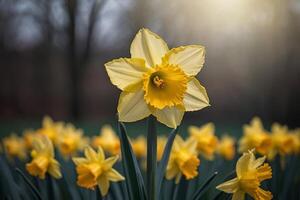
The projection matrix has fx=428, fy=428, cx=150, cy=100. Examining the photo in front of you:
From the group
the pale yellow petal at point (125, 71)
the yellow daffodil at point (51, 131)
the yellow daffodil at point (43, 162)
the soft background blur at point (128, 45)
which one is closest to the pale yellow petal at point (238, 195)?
the pale yellow petal at point (125, 71)

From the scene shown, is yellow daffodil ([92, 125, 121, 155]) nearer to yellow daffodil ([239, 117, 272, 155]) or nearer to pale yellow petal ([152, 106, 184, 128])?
yellow daffodil ([239, 117, 272, 155])

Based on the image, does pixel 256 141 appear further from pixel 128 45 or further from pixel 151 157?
pixel 128 45

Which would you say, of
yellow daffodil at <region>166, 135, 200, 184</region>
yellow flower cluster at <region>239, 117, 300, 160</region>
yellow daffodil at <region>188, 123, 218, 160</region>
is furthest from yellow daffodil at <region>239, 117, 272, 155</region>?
yellow daffodil at <region>166, 135, 200, 184</region>

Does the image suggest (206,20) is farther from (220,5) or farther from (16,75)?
(16,75)

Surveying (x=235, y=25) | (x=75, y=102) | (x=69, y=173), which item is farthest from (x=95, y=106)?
(x=69, y=173)

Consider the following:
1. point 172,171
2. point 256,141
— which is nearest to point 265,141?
point 256,141

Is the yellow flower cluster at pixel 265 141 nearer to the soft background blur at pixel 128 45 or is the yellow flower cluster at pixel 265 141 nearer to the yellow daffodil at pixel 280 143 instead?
the yellow daffodil at pixel 280 143
